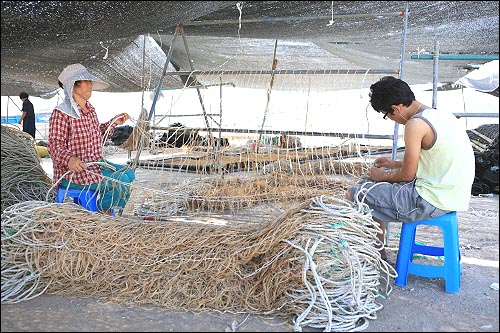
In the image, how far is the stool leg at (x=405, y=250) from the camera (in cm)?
233

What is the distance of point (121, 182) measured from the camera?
2834 millimetres

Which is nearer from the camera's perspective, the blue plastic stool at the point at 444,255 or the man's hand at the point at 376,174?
the blue plastic stool at the point at 444,255

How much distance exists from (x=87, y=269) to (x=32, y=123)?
6.18 m

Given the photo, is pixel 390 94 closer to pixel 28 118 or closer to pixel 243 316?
pixel 243 316

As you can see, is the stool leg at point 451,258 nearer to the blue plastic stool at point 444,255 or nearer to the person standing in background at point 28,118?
the blue plastic stool at point 444,255

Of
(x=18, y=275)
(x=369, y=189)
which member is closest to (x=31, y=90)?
(x=18, y=275)

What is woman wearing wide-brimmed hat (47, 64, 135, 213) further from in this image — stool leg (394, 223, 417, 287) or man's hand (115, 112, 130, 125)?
stool leg (394, 223, 417, 287)

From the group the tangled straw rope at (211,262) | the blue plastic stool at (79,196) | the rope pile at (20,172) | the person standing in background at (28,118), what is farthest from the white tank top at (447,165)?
the person standing in background at (28,118)

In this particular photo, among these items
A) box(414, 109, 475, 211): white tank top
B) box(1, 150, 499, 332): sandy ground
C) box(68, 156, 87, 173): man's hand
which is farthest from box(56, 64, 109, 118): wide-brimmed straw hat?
box(414, 109, 475, 211): white tank top

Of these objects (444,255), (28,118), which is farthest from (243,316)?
(28,118)

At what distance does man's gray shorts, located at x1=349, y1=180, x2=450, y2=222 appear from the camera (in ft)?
7.44

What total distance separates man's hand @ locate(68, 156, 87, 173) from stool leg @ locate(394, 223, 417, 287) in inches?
70.1

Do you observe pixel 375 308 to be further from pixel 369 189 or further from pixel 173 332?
pixel 173 332

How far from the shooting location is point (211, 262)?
85.1 inches
